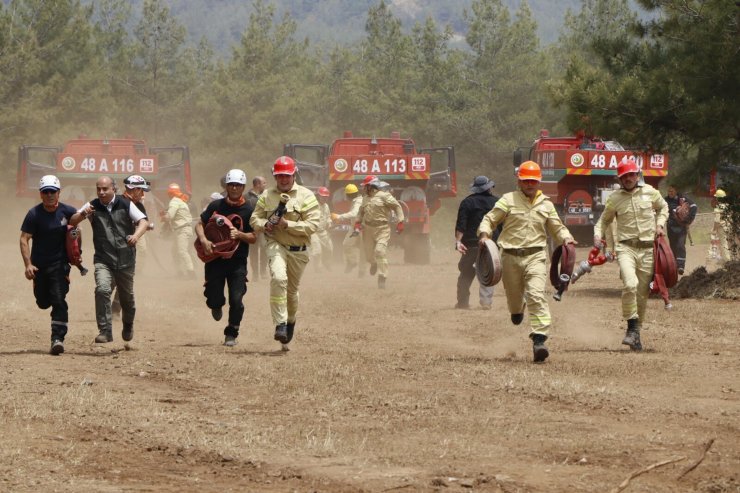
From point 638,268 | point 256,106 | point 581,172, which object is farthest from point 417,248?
point 256,106

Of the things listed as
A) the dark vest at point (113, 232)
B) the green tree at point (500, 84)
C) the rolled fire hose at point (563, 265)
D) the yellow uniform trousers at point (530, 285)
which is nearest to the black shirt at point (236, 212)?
the dark vest at point (113, 232)

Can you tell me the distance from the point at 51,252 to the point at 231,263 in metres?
1.69

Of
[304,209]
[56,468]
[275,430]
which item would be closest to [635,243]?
[304,209]

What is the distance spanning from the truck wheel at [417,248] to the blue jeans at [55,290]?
17.7m

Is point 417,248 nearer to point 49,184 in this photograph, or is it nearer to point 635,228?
point 635,228

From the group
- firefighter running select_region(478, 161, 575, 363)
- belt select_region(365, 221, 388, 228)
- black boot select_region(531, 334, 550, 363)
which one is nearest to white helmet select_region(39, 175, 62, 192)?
firefighter running select_region(478, 161, 575, 363)

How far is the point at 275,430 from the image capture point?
8.29m

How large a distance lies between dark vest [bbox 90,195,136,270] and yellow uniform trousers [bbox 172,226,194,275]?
37.6 ft

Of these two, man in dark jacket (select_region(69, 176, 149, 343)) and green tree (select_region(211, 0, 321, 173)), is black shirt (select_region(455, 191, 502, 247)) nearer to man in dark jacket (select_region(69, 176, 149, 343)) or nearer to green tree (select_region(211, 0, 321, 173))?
man in dark jacket (select_region(69, 176, 149, 343))

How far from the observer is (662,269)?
12992 mm

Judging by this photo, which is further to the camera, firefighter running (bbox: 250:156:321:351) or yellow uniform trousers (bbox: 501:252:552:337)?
firefighter running (bbox: 250:156:321:351)

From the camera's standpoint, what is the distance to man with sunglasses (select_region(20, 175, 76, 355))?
12.2 m

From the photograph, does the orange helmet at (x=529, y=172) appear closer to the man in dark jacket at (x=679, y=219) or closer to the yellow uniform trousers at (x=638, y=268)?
the yellow uniform trousers at (x=638, y=268)

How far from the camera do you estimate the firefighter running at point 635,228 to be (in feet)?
42.7
